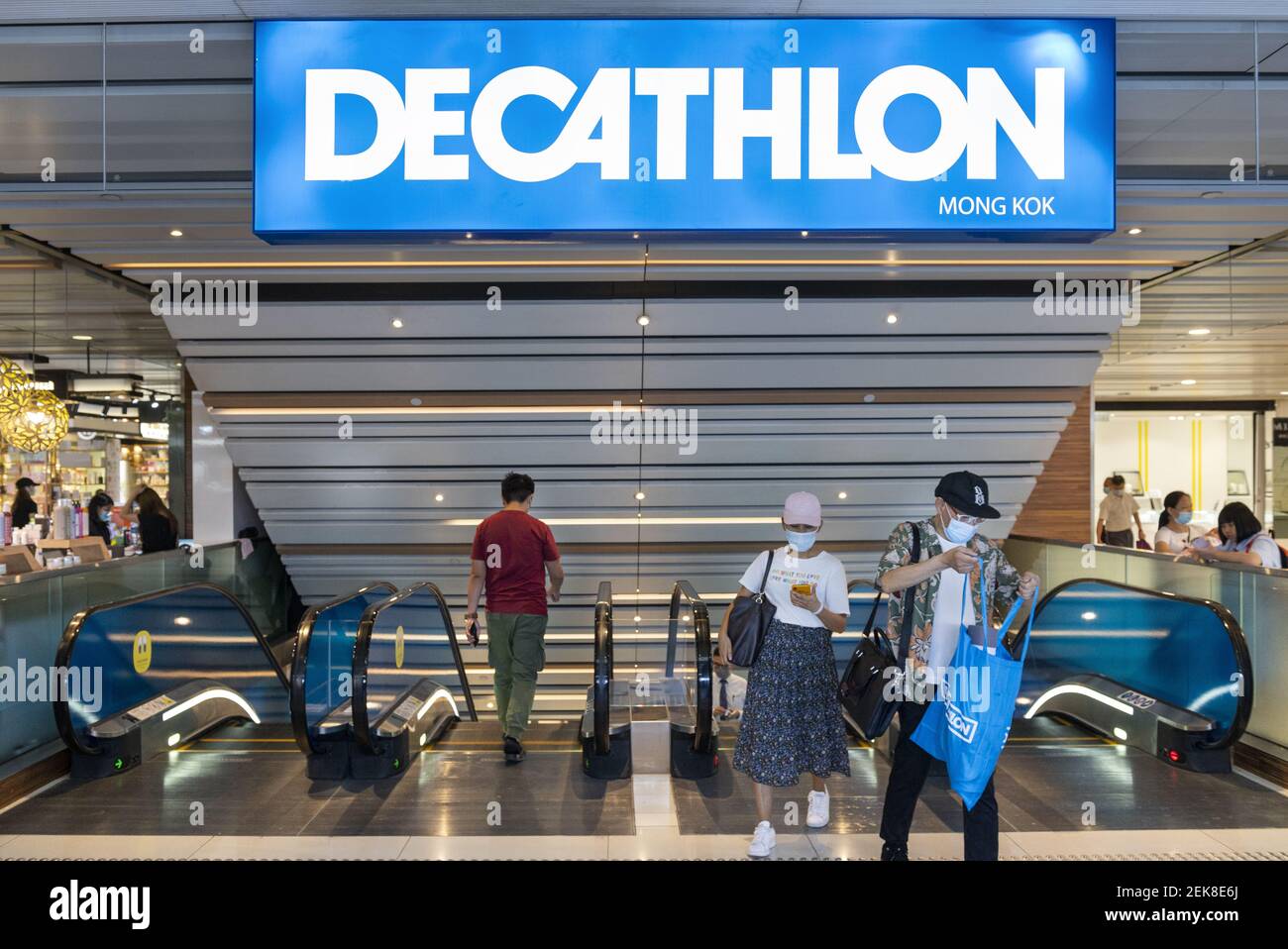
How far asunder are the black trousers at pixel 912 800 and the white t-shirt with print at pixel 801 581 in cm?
52

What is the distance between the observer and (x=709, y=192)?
328 centimetres

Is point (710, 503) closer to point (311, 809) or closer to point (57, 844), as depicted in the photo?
point (311, 809)

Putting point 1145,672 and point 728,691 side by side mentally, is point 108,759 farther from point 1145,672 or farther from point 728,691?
point 1145,672

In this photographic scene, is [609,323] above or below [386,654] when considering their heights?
above

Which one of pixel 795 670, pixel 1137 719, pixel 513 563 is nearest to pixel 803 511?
pixel 795 670

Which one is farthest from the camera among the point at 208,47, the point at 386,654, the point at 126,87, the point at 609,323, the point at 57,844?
the point at 609,323

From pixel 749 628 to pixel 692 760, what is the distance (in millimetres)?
1410

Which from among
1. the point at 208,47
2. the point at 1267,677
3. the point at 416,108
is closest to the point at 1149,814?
the point at 1267,677

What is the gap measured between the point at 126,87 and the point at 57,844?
335cm

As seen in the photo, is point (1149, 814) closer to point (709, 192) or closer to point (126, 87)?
point (709, 192)

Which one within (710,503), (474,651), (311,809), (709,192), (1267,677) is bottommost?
(474,651)

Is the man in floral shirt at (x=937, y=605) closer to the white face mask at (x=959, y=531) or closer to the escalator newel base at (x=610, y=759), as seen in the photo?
the white face mask at (x=959, y=531)
